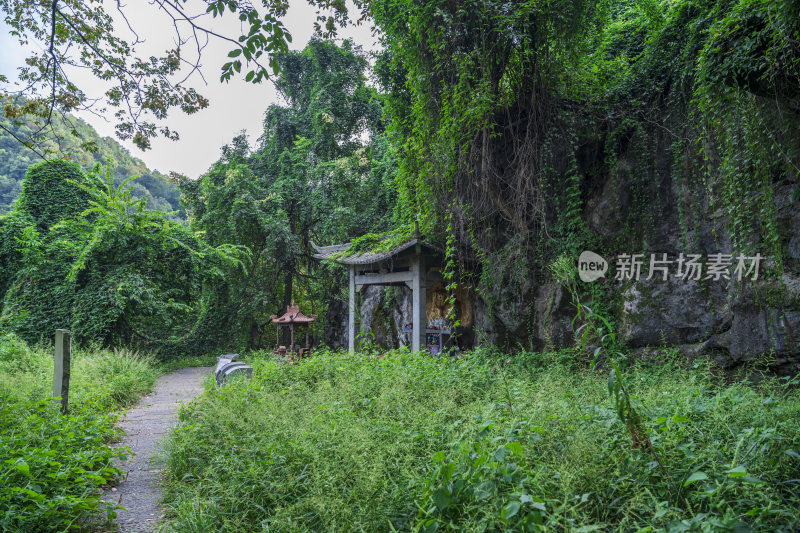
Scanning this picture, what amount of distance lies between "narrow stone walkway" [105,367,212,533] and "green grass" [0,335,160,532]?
150mm

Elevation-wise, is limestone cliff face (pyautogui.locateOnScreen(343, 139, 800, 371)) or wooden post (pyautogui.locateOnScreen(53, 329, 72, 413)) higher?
limestone cliff face (pyautogui.locateOnScreen(343, 139, 800, 371))

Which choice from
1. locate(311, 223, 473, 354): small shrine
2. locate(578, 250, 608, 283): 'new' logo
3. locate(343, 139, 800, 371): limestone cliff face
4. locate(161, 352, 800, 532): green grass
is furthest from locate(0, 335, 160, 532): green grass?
locate(578, 250, 608, 283): 'new' logo

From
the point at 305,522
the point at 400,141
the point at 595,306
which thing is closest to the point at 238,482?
the point at 305,522

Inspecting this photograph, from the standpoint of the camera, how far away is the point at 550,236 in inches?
251

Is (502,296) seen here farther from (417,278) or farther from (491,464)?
(491,464)

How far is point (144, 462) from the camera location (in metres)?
4.39

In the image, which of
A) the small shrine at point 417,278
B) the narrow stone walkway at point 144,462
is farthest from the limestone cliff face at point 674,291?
the narrow stone walkway at point 144,462

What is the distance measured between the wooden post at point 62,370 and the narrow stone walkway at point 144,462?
2.69 feet

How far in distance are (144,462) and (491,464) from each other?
388 cm

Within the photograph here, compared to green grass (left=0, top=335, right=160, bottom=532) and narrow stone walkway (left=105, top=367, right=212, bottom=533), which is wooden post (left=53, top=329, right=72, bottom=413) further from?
narrow stone walkway (left=105, top=367, right=212, bottom=533)

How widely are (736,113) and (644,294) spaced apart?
2.26 meters

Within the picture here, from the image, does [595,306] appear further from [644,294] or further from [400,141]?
[400,141]

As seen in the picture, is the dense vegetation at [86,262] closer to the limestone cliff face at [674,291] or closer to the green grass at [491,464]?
the green grass at [491,464]

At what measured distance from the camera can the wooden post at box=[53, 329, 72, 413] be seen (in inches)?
187
